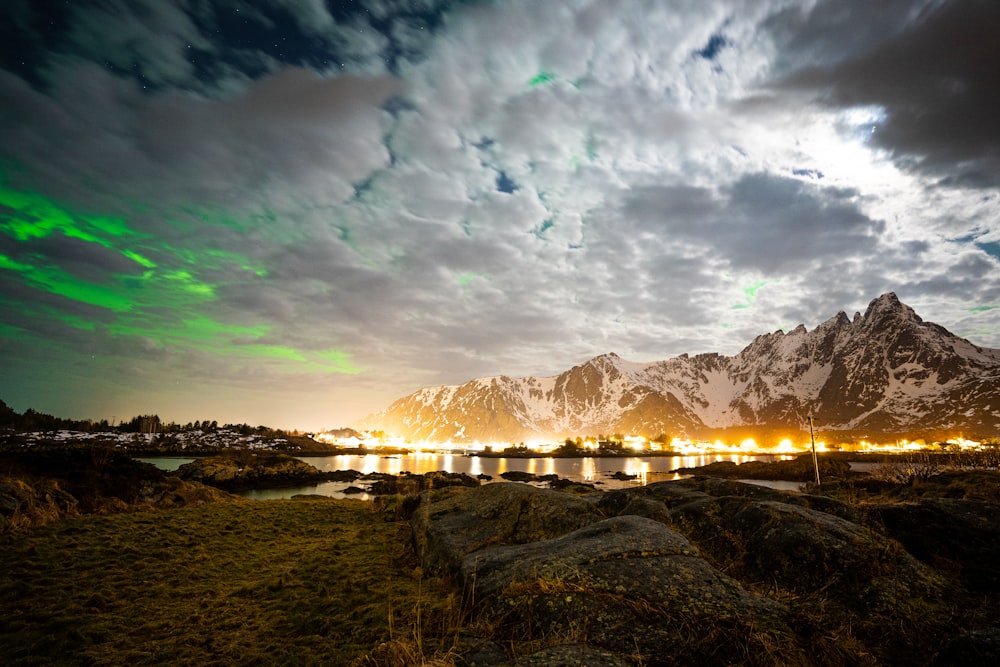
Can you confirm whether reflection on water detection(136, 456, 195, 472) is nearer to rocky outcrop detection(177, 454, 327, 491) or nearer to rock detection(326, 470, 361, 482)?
rocky outcrop detection(177, 454, 327, 491)

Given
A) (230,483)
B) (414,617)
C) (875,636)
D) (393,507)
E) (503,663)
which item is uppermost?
(503,663)

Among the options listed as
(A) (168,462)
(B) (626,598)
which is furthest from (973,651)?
(A) (168,462)

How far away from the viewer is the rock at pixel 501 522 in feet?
36.3

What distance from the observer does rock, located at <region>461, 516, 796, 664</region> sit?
4855 millimetres

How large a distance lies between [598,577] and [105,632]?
9.61 m

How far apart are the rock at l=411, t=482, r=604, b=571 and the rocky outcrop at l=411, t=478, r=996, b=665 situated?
0.28 feet

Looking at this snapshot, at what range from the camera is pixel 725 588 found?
18.7 ft

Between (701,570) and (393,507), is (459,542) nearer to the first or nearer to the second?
(701,570)

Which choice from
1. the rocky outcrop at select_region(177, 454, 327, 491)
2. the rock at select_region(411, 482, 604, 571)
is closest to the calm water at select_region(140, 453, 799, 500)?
the rocky outcrop at select_region(177, 454, 327, 491)

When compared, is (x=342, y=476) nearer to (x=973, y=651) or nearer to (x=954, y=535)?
(x=954, y=535)

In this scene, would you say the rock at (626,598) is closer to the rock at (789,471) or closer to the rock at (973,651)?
the rock at (973,651)

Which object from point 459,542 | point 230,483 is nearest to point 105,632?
point 459,542

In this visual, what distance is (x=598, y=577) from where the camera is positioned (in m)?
5.93

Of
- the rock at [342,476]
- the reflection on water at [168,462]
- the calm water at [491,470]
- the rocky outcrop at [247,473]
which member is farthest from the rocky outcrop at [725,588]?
the reflection on water at [168,462]
